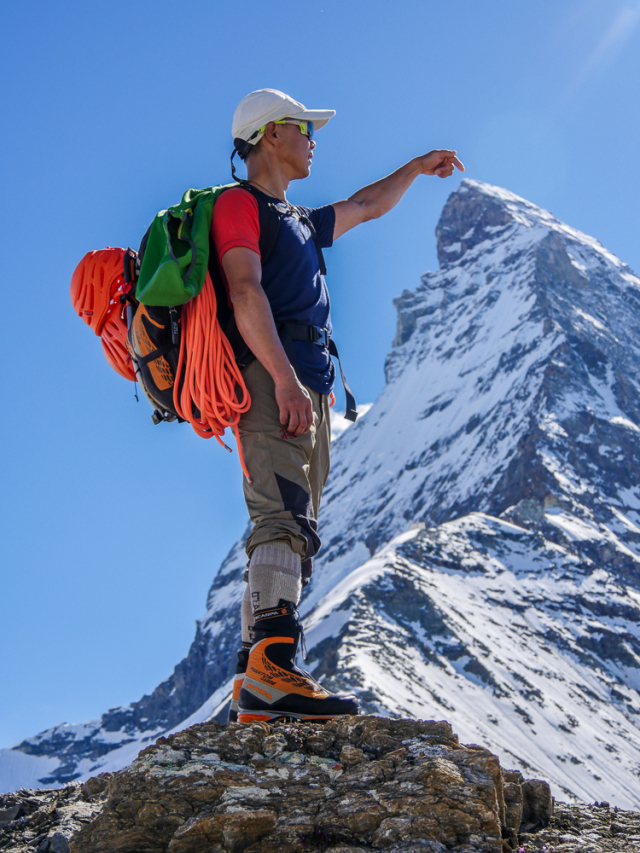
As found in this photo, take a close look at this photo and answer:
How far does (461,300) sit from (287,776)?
179 metres

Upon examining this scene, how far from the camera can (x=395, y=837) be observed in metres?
2.82

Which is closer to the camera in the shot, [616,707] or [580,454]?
[616,707]


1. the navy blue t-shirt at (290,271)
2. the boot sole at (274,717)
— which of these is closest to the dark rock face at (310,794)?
the boot sole at (274,717)

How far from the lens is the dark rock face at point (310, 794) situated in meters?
2.88

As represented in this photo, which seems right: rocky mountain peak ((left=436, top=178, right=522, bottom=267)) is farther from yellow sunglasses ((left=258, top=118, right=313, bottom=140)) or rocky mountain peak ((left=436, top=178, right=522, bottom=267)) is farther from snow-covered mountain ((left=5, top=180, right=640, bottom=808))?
yellow sunglasses ((left=258, top=118, right=313, bottom=140))

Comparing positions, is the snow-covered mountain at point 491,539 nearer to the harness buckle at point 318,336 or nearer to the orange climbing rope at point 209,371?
the harness buckle at point 318,336

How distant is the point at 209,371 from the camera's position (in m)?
4.08

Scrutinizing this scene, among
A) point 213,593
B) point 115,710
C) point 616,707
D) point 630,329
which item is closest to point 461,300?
point 630,329

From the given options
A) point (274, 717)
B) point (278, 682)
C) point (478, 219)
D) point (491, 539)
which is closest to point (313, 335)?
point (278, 682)

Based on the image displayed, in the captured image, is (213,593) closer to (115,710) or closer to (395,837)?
(115,710)

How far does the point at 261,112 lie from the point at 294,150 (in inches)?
9.9

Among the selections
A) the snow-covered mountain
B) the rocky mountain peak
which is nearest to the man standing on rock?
the snow-covered mountain

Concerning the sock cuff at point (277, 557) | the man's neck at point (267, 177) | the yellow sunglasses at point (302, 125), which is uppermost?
the yellow sunglasses at point (302, 125)

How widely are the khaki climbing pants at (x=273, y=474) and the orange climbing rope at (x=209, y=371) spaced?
6cm
